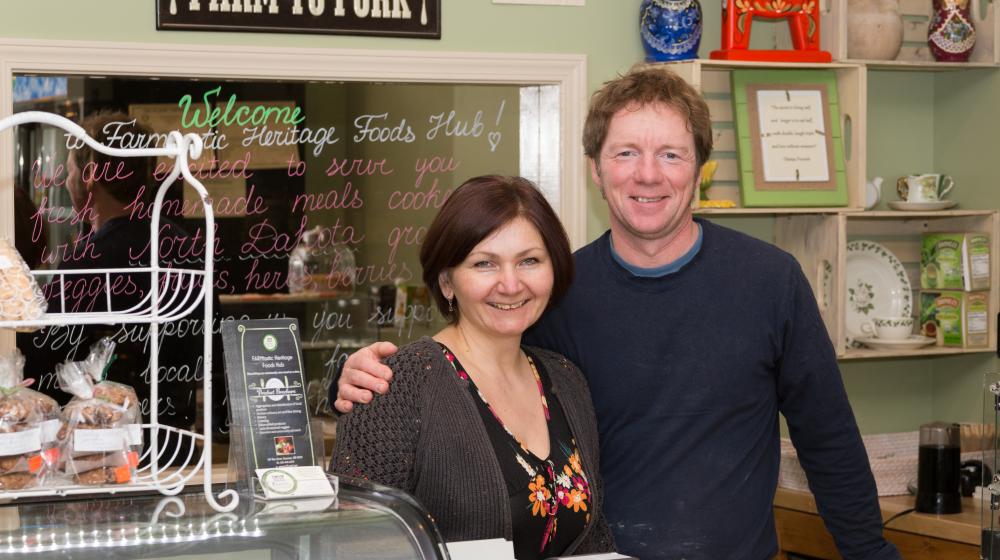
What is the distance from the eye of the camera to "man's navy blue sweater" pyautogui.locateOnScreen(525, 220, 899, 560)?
205cm

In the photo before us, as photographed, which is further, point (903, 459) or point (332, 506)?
point (903, 459)

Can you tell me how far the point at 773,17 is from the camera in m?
3.28

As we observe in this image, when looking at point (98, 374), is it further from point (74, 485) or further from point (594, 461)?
point (594, 461)

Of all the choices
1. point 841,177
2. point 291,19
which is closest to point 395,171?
point 291,19

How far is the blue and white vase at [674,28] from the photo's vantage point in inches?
126

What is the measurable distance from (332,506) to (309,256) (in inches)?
72.8

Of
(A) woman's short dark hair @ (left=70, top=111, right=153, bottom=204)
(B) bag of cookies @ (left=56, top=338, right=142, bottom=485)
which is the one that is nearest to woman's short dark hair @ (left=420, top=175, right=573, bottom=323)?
(B) bag of cookies @ (left=56, top=338, right=142, bottom=485)

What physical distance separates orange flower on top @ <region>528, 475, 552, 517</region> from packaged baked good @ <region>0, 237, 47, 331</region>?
2.62ft

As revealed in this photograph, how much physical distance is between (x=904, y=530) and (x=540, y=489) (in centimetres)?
157

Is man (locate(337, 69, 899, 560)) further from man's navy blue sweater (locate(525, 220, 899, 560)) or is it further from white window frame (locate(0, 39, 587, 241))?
white window frame (locate(0, 39, 587, 241))

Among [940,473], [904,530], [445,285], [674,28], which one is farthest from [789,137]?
[445,285]

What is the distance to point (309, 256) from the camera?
3.20 m

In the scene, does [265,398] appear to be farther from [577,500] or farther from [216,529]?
[577,500]

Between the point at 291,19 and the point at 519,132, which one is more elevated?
the point at 291,19
